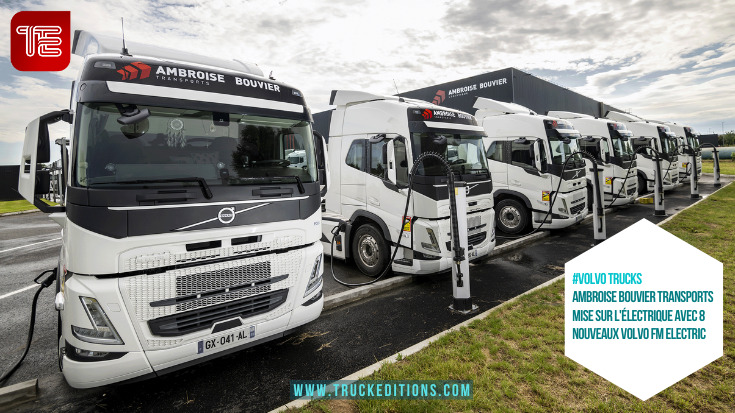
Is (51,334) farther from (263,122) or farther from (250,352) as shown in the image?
(263,122)

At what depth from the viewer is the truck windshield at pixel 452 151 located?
564cm

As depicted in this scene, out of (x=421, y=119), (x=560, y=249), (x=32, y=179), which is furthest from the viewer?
(x=560, y=249)

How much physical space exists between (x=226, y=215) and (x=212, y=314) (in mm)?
842

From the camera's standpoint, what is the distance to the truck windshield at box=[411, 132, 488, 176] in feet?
18.5

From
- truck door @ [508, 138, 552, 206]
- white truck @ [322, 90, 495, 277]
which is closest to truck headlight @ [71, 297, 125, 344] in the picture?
white truck @ [322, 90, 495, 277]

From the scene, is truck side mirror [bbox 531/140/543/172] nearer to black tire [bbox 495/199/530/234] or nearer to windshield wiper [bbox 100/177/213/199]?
black tire [bbox 495/199/530/234]

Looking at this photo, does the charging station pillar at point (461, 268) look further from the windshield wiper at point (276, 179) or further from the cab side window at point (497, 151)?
the cab side window at point (497, 151)

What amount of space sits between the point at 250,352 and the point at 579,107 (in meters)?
19.3

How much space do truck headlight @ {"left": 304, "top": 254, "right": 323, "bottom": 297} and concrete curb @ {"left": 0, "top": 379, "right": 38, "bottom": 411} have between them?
241 centimetres

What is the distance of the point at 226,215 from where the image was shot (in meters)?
3.08

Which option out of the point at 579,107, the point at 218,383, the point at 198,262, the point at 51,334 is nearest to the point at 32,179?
the point at 198,262

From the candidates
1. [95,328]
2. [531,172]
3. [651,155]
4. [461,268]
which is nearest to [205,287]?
[95,328]

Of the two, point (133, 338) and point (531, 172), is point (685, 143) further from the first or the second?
point (133, 338)

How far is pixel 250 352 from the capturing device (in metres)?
3.82
